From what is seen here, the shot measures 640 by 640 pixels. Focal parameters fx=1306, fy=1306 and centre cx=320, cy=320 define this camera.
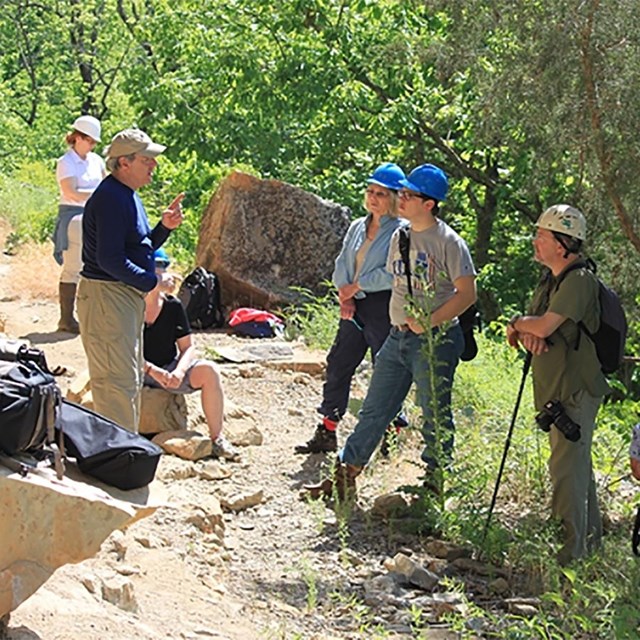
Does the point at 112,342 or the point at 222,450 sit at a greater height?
the point at 112,342

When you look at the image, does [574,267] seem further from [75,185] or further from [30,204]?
[30,204]

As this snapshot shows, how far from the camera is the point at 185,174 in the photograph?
19.8 metres

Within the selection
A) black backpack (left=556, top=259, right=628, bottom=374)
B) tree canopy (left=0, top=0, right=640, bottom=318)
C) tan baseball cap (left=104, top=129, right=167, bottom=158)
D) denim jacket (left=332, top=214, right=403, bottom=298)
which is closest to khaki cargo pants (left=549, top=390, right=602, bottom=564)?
black backpack (left=556, top=259, right=628, bottom=374)

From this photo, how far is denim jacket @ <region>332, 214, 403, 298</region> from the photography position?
8102 mm

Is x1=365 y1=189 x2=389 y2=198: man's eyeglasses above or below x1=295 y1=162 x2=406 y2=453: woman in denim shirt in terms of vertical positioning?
above

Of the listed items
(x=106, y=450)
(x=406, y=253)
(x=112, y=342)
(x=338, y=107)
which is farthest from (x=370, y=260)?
(x=338, y=107)

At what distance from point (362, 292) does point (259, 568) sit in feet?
7.27

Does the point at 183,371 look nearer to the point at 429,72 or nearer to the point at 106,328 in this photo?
the point at 106,328

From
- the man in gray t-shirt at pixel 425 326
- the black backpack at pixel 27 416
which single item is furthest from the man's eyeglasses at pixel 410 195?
the black backpack at pixel 27 416

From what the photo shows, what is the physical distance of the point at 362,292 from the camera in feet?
27.2

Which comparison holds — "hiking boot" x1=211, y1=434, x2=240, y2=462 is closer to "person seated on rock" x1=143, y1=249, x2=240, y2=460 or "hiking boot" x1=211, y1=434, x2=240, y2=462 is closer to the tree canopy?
"person seated on rock" x1=143, y1=249, x2=240, y2=460

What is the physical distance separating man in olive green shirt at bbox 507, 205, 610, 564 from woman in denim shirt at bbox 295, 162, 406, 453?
67.8 inches

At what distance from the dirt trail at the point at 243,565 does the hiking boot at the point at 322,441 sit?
0.09 metres

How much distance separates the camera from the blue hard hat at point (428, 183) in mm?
6984
